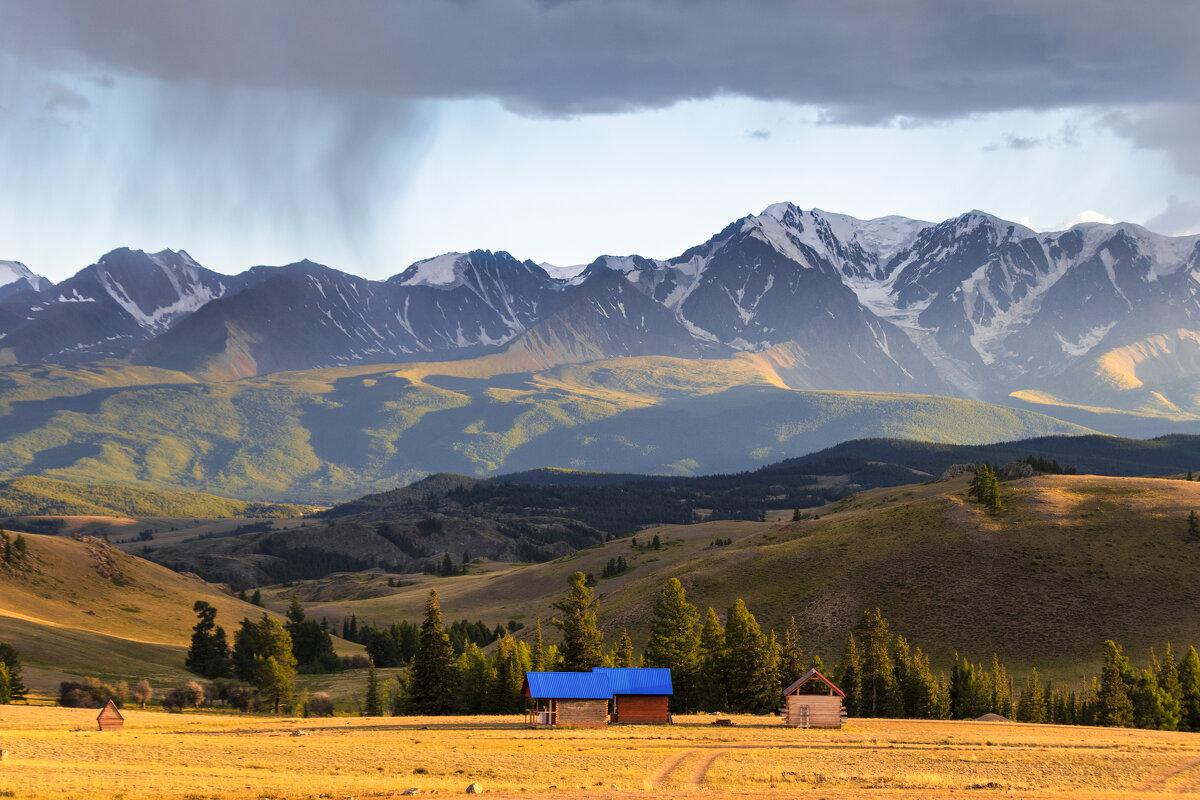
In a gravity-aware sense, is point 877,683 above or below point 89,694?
below

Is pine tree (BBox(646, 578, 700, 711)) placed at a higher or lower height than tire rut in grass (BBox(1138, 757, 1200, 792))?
higher

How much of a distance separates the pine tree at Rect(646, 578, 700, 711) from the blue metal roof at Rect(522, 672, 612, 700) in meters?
17.5

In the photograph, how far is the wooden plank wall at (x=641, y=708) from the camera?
85.6m

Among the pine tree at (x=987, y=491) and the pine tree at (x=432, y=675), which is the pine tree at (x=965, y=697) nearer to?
the pine tree at (x=432, y=675)

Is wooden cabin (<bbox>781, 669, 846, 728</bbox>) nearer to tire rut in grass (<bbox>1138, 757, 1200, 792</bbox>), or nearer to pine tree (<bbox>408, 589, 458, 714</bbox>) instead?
tire rut in grass (<bbox>1138, 757, 1200, 792</bbox>)

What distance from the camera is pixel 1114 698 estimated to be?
330 feet

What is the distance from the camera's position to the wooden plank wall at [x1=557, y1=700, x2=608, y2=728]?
82938 mm

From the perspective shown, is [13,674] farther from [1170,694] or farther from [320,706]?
[1170,694]

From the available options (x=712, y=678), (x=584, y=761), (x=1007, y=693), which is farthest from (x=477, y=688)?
(x=1007, y=693)

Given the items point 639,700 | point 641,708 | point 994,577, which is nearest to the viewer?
point 639,700

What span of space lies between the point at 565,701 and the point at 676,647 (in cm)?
2157

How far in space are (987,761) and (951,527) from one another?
114 meters

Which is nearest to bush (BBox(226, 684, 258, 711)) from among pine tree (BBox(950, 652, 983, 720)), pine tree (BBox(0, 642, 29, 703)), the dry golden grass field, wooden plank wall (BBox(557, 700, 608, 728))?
pine tree (BBox(0, 642, 29, 703))

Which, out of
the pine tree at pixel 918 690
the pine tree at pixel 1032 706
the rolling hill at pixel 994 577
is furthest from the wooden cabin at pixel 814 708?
the rolling hill at pixel 994 577
